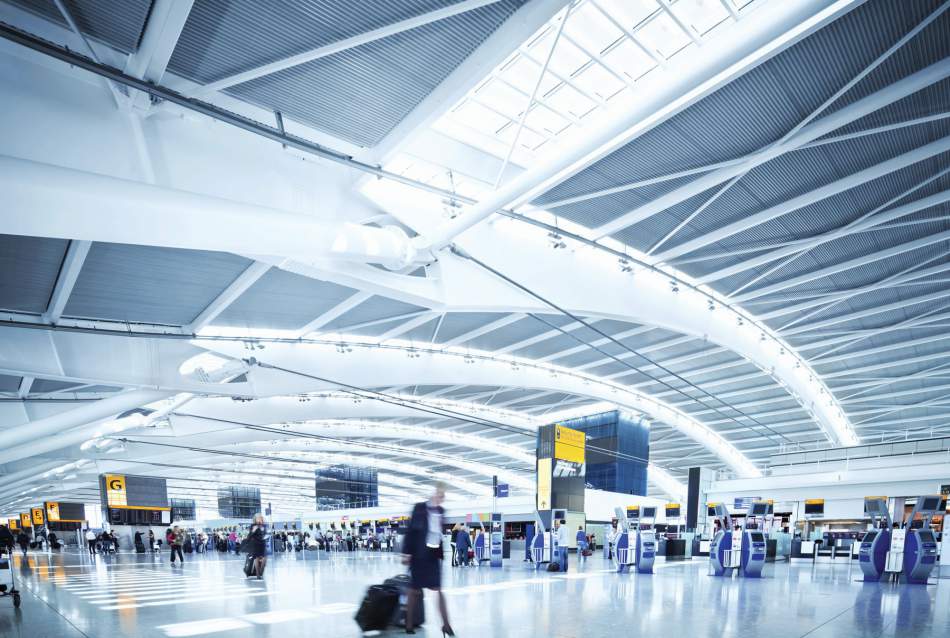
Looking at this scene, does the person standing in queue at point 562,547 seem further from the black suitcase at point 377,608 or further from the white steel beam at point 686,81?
the white steel beam at point 686,81

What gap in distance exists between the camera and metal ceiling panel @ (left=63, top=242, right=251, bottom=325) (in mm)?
11859

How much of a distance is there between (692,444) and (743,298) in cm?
3160

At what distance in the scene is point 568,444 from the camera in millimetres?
24312

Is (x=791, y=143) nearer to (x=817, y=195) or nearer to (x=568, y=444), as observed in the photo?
(x=817, y=195)

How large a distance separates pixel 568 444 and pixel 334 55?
19.6 meters

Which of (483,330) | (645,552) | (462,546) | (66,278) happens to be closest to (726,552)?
(645,552)

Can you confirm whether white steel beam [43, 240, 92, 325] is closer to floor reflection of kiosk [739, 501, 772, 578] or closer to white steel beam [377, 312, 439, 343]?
white steel beam [377, 312, 439, 343]

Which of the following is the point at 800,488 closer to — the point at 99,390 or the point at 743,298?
the point at 743,298

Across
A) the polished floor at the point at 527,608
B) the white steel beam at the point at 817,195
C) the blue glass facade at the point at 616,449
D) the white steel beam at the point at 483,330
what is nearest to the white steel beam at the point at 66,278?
the polished floor at the point at 527,608

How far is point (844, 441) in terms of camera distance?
36031mm

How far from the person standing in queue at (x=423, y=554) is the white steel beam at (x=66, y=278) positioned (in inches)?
326

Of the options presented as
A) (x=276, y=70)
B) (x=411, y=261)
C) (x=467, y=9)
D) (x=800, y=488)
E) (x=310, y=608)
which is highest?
(x=467, y=9)

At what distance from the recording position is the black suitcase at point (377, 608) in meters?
6.75

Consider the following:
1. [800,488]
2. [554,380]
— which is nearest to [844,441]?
[800,488]
